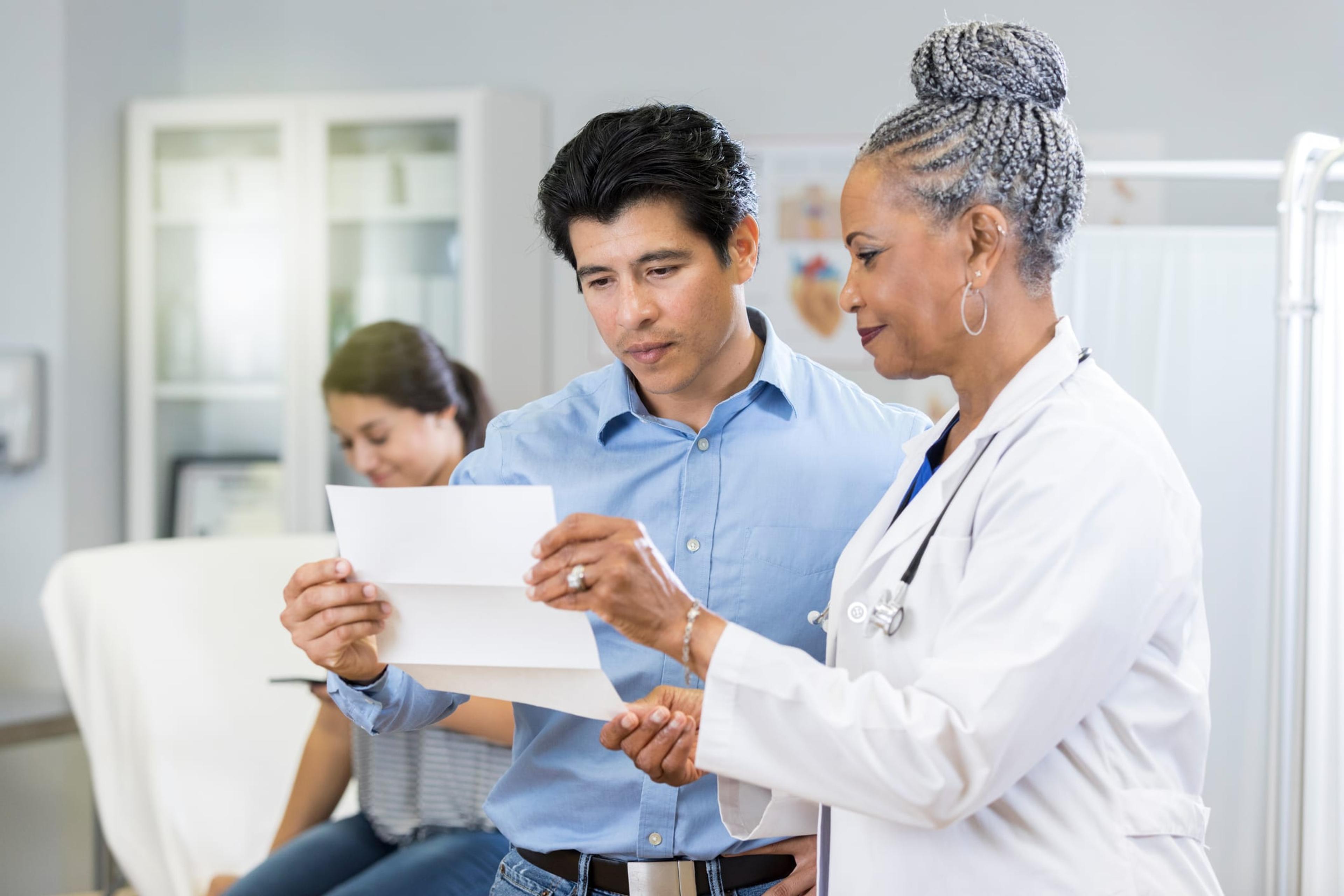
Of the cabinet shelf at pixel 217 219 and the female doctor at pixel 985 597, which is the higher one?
the cabinet shelf at pixel 217 219

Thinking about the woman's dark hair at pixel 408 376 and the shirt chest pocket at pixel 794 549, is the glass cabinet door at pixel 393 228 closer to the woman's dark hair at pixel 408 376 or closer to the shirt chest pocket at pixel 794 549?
the woman's dark hair at pixel 408 376

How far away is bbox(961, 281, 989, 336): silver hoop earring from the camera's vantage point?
37.4 inches

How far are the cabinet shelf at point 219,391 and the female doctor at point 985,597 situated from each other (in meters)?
2.70

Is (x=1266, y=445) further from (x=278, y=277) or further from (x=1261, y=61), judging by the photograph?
(x=278, y=277)

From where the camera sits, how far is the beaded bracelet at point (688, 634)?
0.91 m

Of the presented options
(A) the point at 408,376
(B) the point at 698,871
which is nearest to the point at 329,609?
(B) the point at 698,871

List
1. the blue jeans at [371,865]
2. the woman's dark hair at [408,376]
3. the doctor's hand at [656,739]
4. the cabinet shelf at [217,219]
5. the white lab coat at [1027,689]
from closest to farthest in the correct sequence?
the white lab coat at [1027,689] → the doctor's hand at [656,739] → the blue jeans at [371,865] → the woman's dark hair at [408,376] → the cabinet shelf at [217,219]

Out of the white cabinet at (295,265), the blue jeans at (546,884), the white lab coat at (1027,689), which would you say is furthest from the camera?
the white cabinet at (295,265)

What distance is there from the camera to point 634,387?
1.27 meters

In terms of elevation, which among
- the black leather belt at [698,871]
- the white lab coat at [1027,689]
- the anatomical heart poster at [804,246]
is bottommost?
the black leather belt at [698,871]

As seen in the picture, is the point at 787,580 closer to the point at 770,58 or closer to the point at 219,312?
the point at 770,58

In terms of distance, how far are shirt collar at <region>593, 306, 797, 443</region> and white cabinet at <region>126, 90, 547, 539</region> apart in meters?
2.08

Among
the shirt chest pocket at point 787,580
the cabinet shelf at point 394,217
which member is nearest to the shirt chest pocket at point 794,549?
the shirt chest pocket at point 787,580

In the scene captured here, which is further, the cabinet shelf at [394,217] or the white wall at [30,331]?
the cabinet shelf at [394,217]
